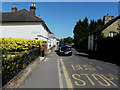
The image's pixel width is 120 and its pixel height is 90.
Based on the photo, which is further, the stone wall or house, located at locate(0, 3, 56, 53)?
the stone wall

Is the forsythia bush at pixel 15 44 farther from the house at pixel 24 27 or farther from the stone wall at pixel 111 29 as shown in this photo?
the stone wall at pixel 111 29

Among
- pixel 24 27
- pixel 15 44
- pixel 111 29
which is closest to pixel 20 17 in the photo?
pixel 24 27

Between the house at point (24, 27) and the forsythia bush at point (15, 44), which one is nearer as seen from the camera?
the forsythia bush at point (15, 44)

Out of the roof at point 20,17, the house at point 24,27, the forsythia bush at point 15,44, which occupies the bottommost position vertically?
the forsythia bush at point 15,44

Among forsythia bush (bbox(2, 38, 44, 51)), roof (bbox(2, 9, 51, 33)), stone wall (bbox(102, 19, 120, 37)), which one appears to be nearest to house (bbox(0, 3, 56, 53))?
roof (bbox(2, 9, 51, 33))

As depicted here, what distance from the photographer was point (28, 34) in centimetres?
1889

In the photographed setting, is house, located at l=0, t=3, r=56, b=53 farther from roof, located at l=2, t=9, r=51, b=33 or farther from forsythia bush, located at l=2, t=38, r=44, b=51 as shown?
forsythia bush, located at l=2, t=38, r=44, b=51

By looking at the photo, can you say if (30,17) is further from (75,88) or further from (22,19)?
(75,88)

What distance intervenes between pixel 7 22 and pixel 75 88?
19588mm

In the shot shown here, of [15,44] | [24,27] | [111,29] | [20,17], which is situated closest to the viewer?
[15,44]

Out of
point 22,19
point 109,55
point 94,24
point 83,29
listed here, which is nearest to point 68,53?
point 109,55

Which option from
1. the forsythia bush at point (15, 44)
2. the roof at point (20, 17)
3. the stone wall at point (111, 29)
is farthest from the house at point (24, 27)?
the stone wall at point (111, 29)

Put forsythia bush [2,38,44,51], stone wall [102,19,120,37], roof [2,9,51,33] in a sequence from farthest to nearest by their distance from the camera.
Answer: stone wall [102,19,120,37] → roof [2,9,51,33] → forsythia bush [2,38,44,51]

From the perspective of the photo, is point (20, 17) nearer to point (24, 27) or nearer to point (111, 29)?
point (24, 27)
